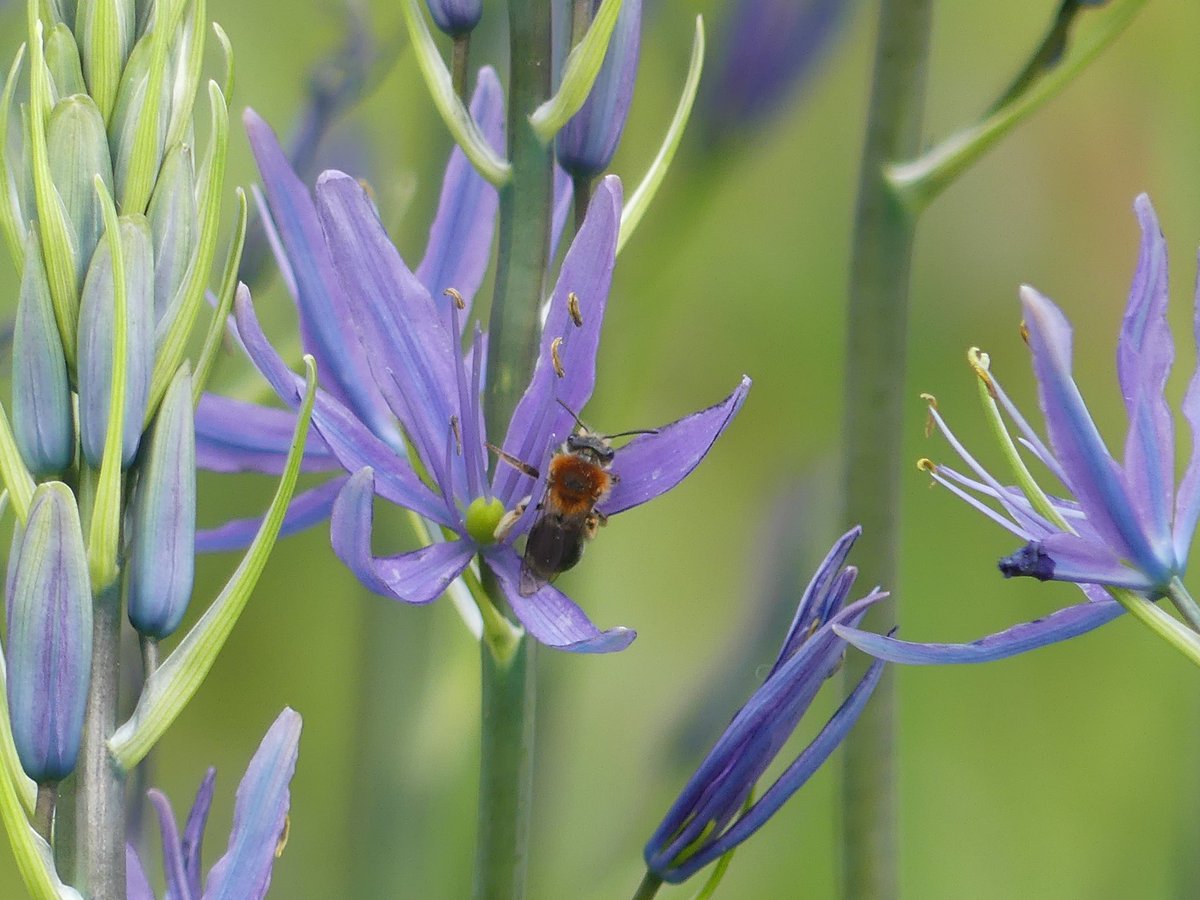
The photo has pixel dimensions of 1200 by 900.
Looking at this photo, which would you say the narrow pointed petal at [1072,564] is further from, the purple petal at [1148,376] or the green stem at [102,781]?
the green stem at [102,781]

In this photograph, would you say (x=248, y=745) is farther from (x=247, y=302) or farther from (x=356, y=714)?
(x=247, y=302)

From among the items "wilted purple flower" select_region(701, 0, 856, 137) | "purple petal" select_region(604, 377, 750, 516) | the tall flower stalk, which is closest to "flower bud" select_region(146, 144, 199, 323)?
the tall flower stalk

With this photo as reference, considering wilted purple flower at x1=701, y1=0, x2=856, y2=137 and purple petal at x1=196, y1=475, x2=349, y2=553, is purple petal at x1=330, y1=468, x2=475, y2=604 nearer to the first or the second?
purple petal at x1=196, y1=475, x2=349, y2=553

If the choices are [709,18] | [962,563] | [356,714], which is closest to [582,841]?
[356,714]

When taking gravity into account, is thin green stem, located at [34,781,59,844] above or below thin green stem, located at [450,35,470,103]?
below

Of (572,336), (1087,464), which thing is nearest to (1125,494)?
(1087,464)

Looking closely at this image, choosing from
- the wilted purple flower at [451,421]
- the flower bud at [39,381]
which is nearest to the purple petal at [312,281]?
the wilted purple flower at [451,421]
